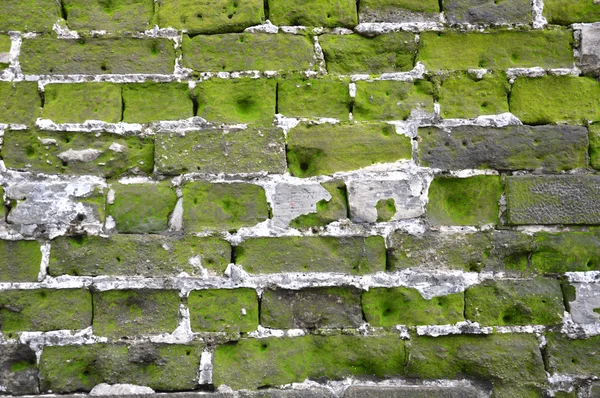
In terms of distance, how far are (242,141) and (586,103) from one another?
2.71ft

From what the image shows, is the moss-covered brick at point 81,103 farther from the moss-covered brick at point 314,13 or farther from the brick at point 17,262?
the moss-covered brick at point 314,13

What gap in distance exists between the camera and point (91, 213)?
1108 mm

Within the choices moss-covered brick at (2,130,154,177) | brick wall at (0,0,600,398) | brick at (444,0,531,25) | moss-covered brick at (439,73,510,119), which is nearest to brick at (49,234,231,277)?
brick wall at (0,0,600,398)

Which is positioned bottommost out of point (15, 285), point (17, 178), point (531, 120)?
point (15, 285)

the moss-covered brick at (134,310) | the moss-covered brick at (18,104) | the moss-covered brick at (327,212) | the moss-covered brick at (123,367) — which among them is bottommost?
the moss-covered brick at (123,367)

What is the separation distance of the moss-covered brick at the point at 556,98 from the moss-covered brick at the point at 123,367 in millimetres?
950

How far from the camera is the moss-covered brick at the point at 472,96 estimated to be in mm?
1162

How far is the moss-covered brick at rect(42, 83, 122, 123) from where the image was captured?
3.70ft

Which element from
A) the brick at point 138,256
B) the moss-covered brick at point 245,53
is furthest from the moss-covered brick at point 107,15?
the brick at point 138,256

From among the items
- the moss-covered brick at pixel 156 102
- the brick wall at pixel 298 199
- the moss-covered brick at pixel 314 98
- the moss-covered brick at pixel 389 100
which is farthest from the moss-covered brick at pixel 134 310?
the moss-covered brick at pixel 389 100

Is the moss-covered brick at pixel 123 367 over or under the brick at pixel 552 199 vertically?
under

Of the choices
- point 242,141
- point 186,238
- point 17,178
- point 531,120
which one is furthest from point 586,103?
point 17,178

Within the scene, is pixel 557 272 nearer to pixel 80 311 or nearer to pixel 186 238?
pixel 186 238

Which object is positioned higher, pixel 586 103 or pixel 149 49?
pixel 149 49
